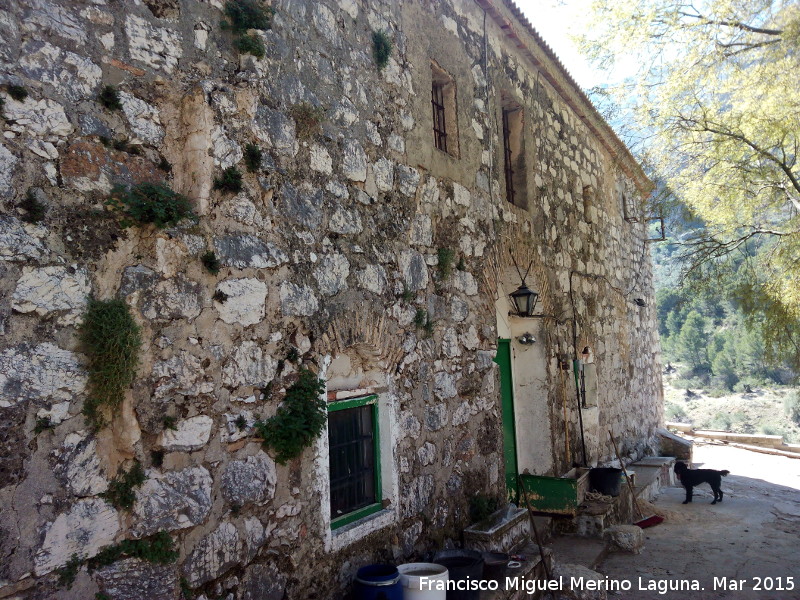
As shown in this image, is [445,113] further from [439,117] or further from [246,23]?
[246,23]

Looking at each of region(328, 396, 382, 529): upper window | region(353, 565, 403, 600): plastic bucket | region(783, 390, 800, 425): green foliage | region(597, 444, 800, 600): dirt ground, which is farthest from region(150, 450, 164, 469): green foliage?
region(783, 390, 800, 425): green foliage

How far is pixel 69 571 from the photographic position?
251 centimetres

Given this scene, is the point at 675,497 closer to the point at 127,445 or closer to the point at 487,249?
the point at 487,249

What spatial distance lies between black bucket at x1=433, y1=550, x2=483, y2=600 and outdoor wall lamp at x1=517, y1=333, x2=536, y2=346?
11.5 feet

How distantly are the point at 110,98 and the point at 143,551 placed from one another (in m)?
2.10

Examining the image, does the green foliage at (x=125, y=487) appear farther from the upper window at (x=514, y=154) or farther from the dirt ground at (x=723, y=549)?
the upper window at (x=514, y=154)

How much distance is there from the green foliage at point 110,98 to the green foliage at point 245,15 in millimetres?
837

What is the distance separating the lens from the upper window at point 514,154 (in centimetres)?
730

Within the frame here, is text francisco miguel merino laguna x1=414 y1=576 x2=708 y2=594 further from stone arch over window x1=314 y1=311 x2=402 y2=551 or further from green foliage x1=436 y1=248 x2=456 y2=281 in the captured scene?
green foliage x1=436 y1=248 x2=456 y2=281

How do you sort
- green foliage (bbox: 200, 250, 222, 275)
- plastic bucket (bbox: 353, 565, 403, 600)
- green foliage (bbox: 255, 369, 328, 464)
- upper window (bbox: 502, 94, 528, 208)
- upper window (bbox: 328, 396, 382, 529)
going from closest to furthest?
green foliage (bbox: 200, 250, 222, 275)
green foliage (bbox: 255, 369, 328, 464)
plastic bucket (bbox: 353, 565, 403, 600)
upper window (bbox: 328, 396, 382, 529)
upper window (bbox: 502, 94, 528, 208)

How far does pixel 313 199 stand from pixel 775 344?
27.8 feet

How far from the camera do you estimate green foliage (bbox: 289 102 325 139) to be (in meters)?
3.83

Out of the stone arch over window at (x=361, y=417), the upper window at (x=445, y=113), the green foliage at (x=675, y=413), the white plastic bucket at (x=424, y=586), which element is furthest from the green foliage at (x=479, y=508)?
the green foliage at (x=675, y=413)

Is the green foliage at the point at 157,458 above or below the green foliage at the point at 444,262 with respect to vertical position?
below
